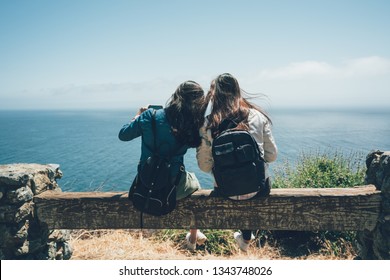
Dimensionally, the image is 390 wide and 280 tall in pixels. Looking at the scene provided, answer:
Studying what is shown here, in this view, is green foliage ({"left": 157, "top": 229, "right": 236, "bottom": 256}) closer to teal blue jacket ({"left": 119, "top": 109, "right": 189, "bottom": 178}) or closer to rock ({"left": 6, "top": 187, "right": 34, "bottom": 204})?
teal blue jacket ({"left": 119, "top": 109, "right": 189, "bottom": 178})

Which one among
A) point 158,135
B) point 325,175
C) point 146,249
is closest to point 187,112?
point 158,135

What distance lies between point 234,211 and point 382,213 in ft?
4.47

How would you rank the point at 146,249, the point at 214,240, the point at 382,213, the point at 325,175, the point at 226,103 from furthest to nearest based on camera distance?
1. the point at 325,175
2. the point at 214,240
3. the point at 146,249
4. the point at 226,103
5. the point at 382,213

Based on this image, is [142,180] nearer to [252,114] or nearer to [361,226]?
[252,114]

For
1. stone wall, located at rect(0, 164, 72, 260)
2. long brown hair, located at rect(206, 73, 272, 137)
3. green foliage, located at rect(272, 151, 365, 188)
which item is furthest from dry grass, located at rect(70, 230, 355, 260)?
long brown hair, located at rect(206, 73, 272, 137)

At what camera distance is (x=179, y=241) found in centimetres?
501

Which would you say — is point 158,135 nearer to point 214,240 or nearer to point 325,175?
point 214,240

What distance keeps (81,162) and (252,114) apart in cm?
3711

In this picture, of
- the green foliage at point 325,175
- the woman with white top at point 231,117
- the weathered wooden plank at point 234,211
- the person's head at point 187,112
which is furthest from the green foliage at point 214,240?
the person's head at point 187,112

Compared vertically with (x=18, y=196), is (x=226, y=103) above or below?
above

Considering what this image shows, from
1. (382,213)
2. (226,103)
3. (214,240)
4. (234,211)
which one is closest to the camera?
(382,213)

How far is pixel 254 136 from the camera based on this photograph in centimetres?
295

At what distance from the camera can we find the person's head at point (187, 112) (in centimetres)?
290

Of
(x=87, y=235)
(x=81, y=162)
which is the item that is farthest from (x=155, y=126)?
(x=81, y=162)
